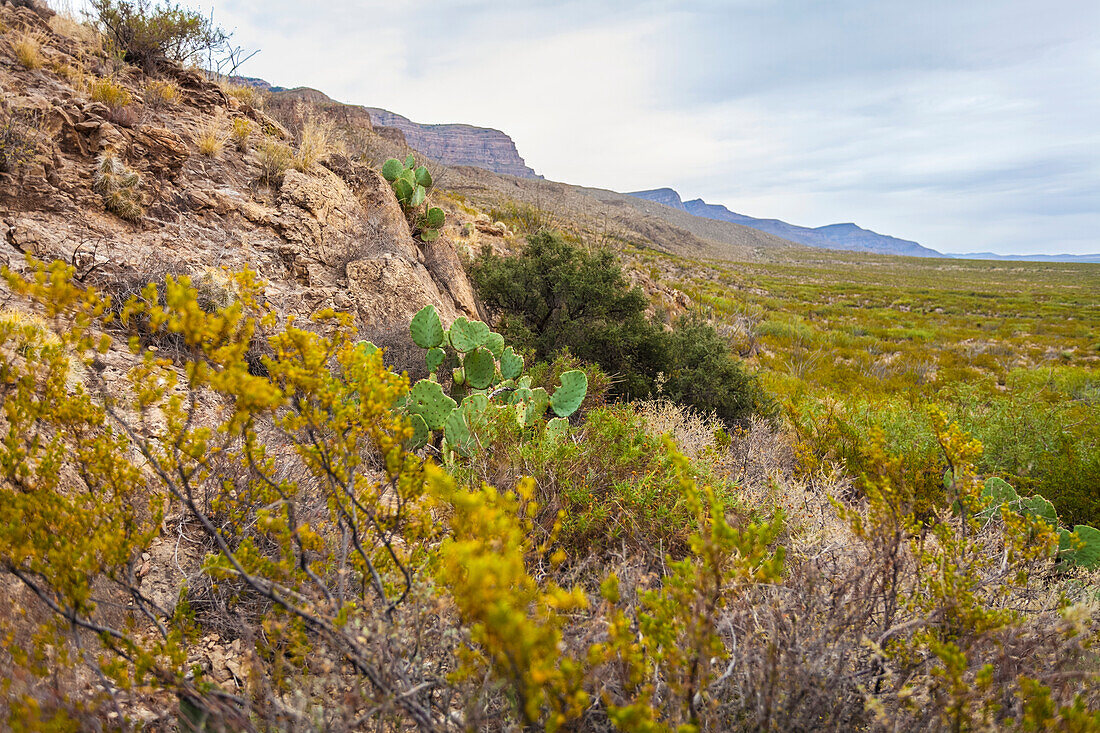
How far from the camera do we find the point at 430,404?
3736 mm

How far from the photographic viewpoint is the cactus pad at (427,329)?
434 cm

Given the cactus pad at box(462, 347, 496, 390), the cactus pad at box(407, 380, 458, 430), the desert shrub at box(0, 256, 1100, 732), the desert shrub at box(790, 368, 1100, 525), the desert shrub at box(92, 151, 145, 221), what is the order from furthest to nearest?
the cactus pad at box(462, 347, 496, 390)
the desert shrub at box(92, 151, 145, 221)
the desert shrub at box(790, 368, 1100, 525)
the cactus pad at box(407, 380, 458, 430)
the desert shrub at box(0, 256, 1100, 732)

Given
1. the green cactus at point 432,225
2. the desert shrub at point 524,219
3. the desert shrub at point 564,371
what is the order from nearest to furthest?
the desert shrub at point 564,371, the green cactus at point 432,225, the desert shrub at point 524,219

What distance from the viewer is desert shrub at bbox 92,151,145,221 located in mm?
4344

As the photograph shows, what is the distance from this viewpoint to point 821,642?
1569 mm

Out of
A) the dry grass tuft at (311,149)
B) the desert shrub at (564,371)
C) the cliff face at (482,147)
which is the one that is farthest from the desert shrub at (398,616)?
the cliff face at (482,147)

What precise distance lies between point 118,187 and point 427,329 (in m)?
3.22

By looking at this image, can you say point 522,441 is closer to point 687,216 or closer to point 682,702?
point 682,702

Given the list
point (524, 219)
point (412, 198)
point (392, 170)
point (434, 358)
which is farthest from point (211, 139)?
point (524, 219)

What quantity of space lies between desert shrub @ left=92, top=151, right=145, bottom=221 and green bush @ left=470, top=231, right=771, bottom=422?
3967mm

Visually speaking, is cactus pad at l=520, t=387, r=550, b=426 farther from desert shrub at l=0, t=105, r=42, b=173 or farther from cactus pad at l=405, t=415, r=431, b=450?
desert shrub at l=0, t=105, r=42, b=173

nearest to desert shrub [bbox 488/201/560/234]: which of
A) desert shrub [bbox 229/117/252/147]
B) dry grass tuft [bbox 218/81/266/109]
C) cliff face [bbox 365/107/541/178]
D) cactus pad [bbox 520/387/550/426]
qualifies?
dry grass tuft [bbox 218/81/266/109]

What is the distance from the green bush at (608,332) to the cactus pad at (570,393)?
1.58 metres

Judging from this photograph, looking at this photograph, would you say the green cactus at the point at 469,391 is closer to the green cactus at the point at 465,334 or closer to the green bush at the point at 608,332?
the green cactus at the point at 465,334
